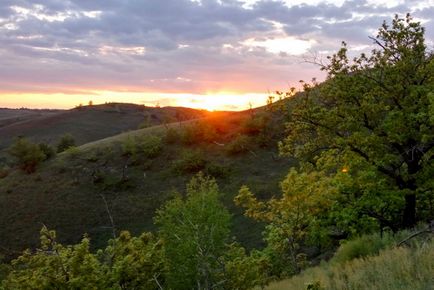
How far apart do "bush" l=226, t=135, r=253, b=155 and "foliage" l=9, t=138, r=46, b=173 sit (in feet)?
76.7

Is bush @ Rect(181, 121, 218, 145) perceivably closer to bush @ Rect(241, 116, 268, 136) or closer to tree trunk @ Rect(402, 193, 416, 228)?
bush @ Rect(241, 116, 268, 136)

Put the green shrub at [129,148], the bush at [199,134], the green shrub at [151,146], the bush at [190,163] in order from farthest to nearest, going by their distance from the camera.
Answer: the green shrub at [129,148] < the bush at [199,134] < the green shrub at [151,146] < the bush at [190,163]

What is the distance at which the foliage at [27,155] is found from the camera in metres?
58.0

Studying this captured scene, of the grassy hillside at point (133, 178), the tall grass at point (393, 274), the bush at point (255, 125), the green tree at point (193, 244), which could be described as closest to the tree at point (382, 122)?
the green tree at point (193, 244)

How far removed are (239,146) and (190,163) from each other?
599cm

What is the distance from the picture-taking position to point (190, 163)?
52781 mm

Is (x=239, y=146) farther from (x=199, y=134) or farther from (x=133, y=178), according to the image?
(x=133, y=178)

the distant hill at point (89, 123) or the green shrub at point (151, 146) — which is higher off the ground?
the distant hill at point (89, 123)

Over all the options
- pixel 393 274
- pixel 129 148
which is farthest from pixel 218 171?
pixel 393 274

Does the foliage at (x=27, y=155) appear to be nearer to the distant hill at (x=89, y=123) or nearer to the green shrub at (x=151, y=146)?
the green shrub at (x=151, y=146)

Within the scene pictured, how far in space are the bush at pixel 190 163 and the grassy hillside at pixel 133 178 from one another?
4.3 inches

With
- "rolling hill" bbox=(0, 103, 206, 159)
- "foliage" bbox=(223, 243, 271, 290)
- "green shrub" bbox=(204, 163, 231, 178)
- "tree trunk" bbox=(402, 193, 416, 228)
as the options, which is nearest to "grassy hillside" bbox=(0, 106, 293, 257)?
"green shrub" bbox=(204, 163, 231, 178)

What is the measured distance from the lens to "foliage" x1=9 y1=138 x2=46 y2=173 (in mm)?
58000

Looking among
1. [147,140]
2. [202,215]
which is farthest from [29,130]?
[202,215]
